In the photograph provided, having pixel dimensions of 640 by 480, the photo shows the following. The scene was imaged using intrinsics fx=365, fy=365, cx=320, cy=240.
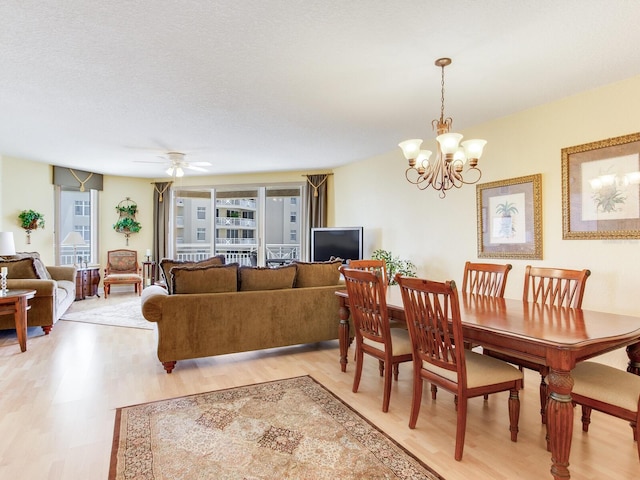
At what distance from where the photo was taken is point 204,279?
11.4 ft

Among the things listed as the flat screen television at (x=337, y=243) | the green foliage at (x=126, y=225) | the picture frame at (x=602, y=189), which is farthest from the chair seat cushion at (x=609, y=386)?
the green foliage at (x=126, y=225)

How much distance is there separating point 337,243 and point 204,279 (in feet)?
10.8

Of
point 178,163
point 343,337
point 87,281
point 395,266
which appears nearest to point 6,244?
point 87,281

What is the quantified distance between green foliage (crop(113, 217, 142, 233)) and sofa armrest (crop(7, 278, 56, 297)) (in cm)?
371

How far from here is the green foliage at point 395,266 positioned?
17.5 ft

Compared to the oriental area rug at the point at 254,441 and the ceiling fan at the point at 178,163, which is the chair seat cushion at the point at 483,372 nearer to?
the oriental area rug at the point at 254,441

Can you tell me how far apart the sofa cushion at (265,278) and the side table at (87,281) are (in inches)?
195

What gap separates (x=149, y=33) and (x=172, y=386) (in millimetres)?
2646

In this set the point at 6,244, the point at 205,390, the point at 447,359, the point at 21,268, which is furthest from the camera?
the point at 6,244

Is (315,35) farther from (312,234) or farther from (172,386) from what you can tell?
(312,234)

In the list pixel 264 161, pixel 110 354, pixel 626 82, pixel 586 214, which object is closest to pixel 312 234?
pixel 264 161

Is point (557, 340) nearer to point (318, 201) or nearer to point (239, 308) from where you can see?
point (239, 308)

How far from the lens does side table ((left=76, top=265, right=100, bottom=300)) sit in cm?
691

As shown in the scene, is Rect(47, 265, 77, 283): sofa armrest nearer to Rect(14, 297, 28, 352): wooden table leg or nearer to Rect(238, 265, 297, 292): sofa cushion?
Rect(14, 297, 28, 352): wooden table leg
